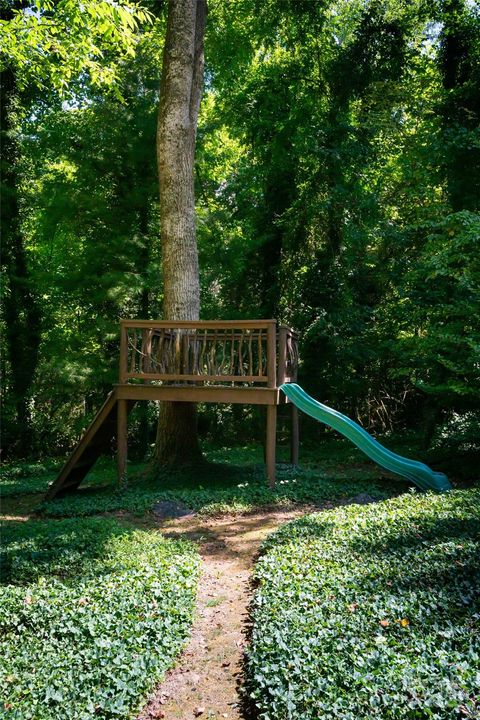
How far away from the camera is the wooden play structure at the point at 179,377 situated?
28.0 feet

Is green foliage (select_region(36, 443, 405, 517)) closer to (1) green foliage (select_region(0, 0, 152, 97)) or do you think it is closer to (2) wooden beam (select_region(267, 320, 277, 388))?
(2) wooden beam (select_region(267, 320, 277, 388))

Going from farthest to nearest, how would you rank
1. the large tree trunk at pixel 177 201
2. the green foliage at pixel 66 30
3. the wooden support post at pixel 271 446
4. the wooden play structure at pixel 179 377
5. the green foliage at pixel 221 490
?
the large tree trunk at pixel 177 201
the wooden play structure at pixel 179 377
the wooden support post at pixel 271 446
the green foliage at pixel 66 30
the green foliage at pixel 221 490

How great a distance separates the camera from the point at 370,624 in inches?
139

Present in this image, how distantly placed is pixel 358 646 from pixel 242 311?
42.3 ft

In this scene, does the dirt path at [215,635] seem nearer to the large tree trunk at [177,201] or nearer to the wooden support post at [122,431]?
the wooden support post at [122,431]

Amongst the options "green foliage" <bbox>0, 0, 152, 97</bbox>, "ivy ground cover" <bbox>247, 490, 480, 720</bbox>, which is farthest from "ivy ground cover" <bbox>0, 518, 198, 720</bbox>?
"green foliage" <bbox>0, 0, 152, 97</bbox>

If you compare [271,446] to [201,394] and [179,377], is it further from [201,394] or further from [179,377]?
[179,377]

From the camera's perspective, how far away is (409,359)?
1079cm

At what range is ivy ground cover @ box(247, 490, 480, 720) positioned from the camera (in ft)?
9.29

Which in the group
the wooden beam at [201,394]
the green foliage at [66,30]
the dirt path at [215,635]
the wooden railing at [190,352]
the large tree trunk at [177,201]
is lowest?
the dirt path at [215,635]

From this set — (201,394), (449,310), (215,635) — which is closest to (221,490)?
(201,394)

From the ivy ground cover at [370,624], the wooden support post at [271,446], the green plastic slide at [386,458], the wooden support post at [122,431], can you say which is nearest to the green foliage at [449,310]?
the green plastic slide at [386,458]

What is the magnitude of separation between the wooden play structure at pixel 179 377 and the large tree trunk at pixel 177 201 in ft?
1.81

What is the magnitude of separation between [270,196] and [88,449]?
9.24 m
